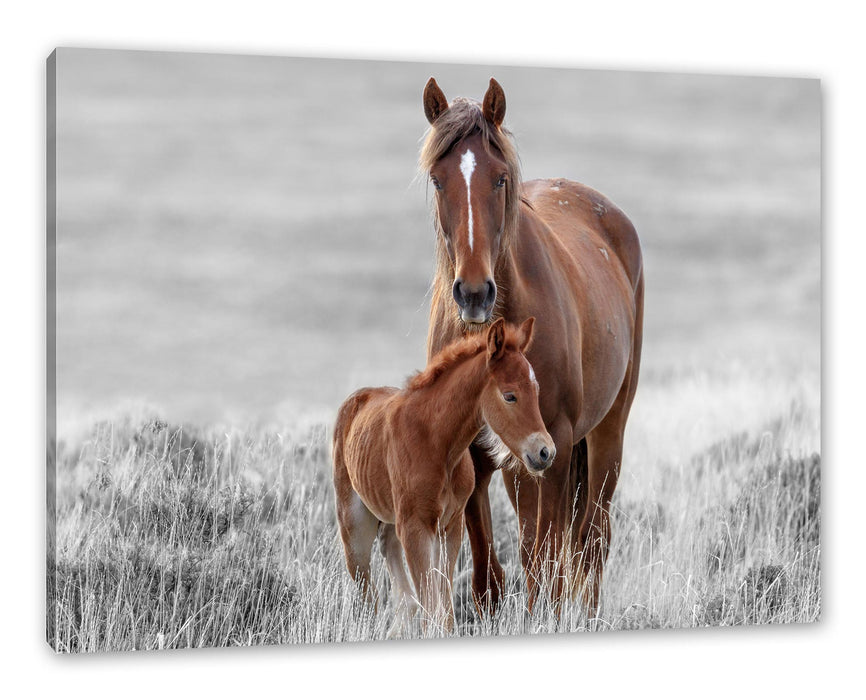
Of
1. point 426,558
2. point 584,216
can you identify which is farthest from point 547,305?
point 426,558

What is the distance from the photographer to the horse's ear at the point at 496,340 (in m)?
4.43

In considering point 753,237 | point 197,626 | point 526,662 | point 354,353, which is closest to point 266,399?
point 354,353

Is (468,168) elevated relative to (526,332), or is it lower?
elevated

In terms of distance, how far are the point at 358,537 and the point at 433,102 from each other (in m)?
1.75

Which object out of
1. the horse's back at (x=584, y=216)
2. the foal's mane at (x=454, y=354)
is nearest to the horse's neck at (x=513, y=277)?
the foal's mane at (x=454, y=354)

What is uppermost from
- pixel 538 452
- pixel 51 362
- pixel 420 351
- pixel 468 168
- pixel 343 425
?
pixel 468 168

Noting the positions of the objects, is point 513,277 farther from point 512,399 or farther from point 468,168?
point 512,399

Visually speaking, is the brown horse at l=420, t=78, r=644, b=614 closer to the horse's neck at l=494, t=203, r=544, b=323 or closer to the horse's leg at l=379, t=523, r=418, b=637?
the horse's neck at l=494, t=203, r=544, b=323

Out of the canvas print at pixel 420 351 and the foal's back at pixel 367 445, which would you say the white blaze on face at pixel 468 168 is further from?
the foal's back at pixel 367 445

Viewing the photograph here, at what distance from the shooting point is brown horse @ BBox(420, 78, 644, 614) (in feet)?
15.2

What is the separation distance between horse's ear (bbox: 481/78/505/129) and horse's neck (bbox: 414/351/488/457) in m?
0.95

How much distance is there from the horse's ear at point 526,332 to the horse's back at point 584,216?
1.06m

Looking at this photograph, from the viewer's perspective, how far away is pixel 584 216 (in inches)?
233

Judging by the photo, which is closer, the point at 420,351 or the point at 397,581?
the point at 397,581
